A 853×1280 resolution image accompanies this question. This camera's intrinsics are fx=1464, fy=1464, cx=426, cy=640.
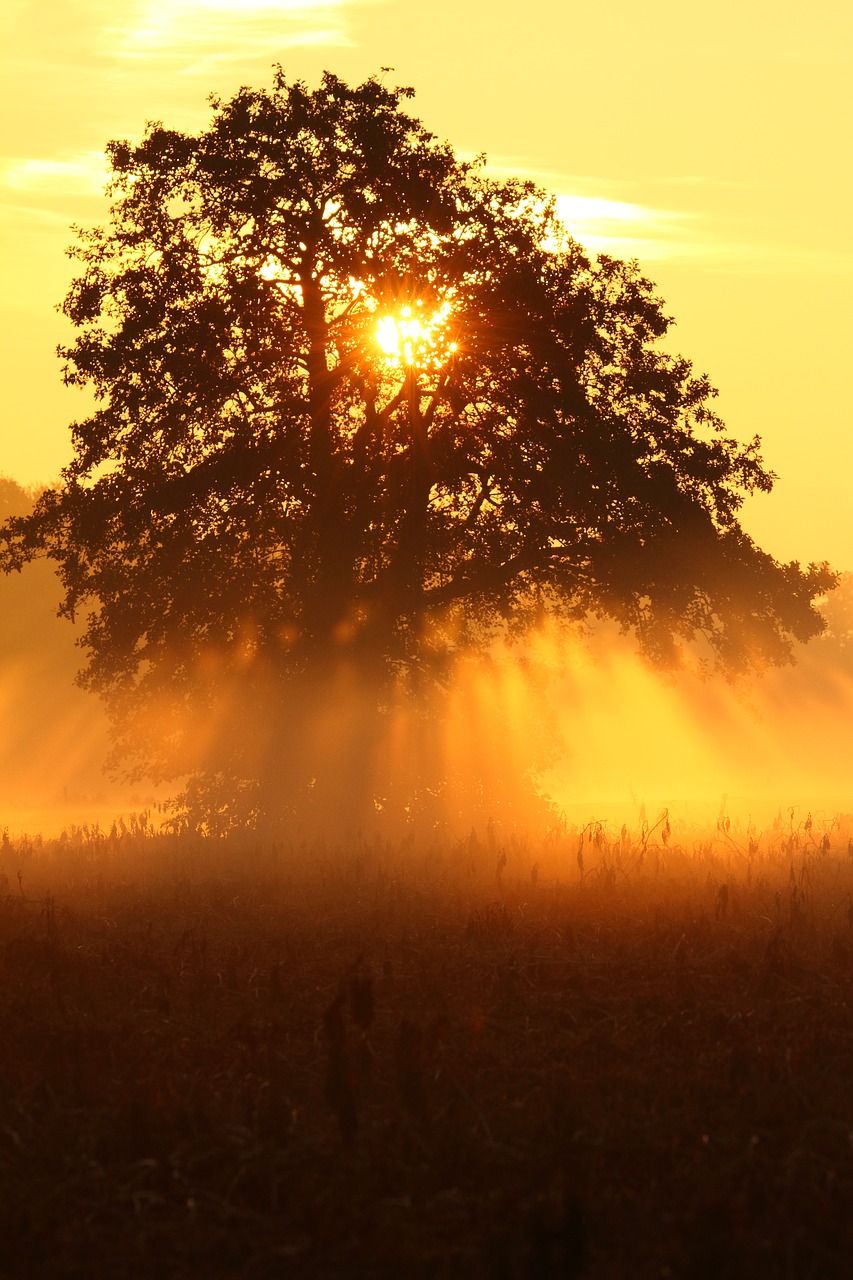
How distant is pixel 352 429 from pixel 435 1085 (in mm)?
16782

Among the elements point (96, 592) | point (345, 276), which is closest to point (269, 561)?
point (96, 592)

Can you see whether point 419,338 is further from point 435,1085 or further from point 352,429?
point 435,1085

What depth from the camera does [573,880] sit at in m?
Result: 15.0

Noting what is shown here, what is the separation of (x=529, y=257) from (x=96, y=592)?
8864 mm

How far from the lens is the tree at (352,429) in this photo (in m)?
23.0

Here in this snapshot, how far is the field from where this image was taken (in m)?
6.45

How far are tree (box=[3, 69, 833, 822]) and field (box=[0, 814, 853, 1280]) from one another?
9.67 meters

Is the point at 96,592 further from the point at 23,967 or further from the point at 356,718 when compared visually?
the point at 23,967

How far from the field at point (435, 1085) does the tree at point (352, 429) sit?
31.7ft

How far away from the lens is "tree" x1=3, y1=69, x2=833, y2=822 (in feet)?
75.6

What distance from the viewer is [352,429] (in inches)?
944

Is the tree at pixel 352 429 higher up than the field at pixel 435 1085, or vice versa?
the tree at pixel 352 429

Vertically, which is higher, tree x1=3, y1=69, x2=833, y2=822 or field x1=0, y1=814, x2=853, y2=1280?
tree x1=3, y1=69, x2=833, y2=822

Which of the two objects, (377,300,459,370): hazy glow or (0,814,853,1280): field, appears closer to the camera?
(0,814,853,1280): field
